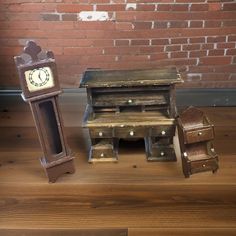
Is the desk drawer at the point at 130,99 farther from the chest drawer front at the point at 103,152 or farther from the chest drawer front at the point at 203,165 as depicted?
the chest drawer front at the point at 203,165

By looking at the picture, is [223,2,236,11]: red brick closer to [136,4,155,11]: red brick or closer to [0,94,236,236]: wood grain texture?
[136,4,155,11]: red brick

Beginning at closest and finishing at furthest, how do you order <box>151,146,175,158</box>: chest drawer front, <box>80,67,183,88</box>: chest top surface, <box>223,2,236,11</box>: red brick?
<box>80,67,183,88</box>: chest top surface → <box>151,146,175,158</box>: chest drawer front → <box>223,2,236,11</box>: red brick

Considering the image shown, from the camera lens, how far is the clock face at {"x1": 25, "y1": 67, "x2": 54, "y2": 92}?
1.79m

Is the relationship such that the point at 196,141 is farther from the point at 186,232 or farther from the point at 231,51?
the point at 231,51

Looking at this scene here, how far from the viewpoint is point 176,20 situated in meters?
2.55

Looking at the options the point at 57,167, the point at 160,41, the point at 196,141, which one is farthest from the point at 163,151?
the point at 160,41

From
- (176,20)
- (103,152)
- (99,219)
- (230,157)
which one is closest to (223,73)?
(176,20)

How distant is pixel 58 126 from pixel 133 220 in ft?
2.19

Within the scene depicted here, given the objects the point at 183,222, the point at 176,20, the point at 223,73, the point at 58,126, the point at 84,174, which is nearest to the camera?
the point at 183,222

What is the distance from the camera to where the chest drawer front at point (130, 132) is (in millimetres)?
2145

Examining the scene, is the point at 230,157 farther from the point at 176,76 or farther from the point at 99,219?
the point at 99,219

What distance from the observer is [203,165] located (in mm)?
2053

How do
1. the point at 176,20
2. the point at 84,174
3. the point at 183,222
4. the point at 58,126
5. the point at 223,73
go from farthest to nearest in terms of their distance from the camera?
1. the point at 223,73
2. the point at 176,20
3. the point at 84,174
4. the point at 58,126
5. the point at 183,222

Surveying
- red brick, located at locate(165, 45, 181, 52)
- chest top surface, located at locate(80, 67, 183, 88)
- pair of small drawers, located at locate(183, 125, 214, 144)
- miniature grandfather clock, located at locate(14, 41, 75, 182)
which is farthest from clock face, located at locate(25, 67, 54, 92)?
red brick, located at locate(165, 45, 181, 52)
